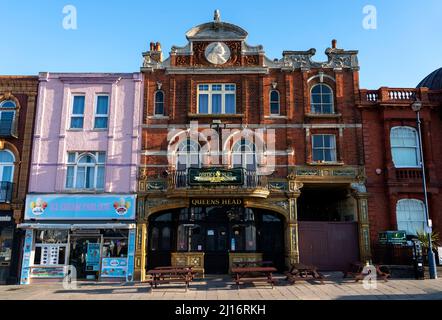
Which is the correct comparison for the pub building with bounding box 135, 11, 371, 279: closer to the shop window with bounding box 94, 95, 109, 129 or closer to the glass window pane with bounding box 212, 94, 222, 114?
the glass window pane with bounding box 212, 94, 222, 114

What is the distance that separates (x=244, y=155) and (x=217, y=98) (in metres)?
3.50

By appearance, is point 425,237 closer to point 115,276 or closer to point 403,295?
point 403,295

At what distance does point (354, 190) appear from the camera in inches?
727

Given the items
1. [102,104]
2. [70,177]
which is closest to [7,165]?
[70,177]

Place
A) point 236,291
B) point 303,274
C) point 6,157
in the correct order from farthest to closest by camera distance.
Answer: point 6,157 → point 303,274 → point 236,291

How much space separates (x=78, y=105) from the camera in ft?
64.3

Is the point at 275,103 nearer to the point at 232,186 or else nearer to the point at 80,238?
the point at 232,186

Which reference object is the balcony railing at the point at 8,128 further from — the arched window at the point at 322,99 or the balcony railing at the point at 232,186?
the arched window at the point at 322,99

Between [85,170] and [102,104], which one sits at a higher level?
[102,104]

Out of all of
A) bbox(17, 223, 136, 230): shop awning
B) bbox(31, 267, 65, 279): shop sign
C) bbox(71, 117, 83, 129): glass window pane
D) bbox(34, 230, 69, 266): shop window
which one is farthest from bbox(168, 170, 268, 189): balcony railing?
A: bbox(31, 267, 65, 279): shop sign

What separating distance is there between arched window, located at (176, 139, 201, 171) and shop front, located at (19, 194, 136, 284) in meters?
3.00

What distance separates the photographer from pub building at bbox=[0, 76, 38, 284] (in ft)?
58.2

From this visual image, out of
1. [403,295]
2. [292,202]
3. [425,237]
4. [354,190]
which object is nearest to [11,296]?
[292,202]

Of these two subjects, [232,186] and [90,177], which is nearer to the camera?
[232,186]
